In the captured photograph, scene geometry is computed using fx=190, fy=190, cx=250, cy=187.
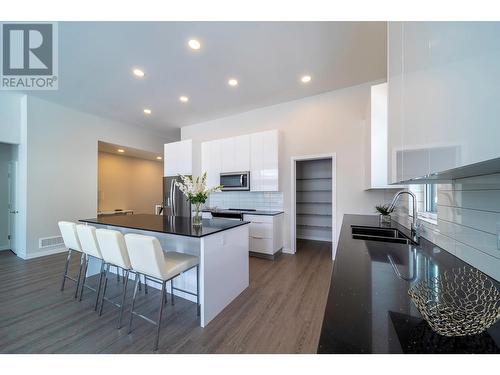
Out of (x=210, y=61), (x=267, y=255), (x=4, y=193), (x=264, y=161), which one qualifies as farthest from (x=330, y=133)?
(x=4, y=193)

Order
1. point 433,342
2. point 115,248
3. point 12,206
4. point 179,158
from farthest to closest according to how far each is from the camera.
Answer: point 179,158 < point 12,206 < point 115,248 < point 433,342

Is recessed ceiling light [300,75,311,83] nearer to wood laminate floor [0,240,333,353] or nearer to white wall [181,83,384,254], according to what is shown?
white wall [181,83,384,254]

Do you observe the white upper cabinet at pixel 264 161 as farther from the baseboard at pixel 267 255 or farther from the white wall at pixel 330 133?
the baseboard at pixel 267 255

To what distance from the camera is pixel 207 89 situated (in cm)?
352

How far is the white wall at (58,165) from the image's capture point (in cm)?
373

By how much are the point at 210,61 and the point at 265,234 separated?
297 centimetres

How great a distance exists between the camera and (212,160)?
4586 mm

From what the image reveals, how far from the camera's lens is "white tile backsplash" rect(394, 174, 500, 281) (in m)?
0.87

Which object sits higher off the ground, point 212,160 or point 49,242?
point 212,160

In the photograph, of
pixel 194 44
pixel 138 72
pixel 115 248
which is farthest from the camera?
pixel 138 72

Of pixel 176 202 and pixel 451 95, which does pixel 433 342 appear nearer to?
pixel 451 95

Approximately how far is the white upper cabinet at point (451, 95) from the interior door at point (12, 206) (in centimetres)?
627

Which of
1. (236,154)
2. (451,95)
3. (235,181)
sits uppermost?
(236,154)
